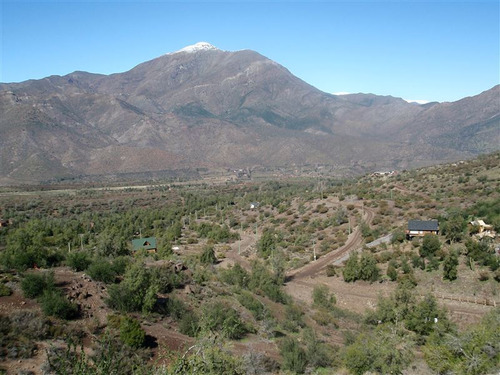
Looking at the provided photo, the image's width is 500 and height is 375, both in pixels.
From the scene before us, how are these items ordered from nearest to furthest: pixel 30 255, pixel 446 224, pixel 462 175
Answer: pixel 30 255 → pixel 446 224 → pixel 462 175

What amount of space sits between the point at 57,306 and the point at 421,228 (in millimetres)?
34840

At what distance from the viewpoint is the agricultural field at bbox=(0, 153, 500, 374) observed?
635 inches

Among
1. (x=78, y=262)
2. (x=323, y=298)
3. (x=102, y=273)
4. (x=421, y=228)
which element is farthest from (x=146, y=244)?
(x=421, y=228)

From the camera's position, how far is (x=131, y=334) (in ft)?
59.4

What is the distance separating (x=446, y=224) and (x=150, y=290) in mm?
30444

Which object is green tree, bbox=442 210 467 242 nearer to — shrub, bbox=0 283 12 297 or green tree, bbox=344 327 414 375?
green tree, bbox=344 327 414 375

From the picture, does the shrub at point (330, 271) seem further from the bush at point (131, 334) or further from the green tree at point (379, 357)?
the bush at point (131, 334)

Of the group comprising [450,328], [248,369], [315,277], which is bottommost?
[315,277]

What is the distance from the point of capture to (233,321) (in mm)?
22047

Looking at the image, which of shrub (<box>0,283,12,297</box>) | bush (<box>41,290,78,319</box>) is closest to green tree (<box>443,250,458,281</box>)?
bush (<box>41,290,78,319</box>)

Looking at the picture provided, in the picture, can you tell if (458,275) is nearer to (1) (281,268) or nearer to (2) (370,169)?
(1) (281,268)

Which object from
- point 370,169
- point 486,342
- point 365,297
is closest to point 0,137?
point 370,169

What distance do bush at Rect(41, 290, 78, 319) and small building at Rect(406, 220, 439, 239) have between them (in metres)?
33.7

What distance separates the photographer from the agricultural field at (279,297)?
16141 millimetres
